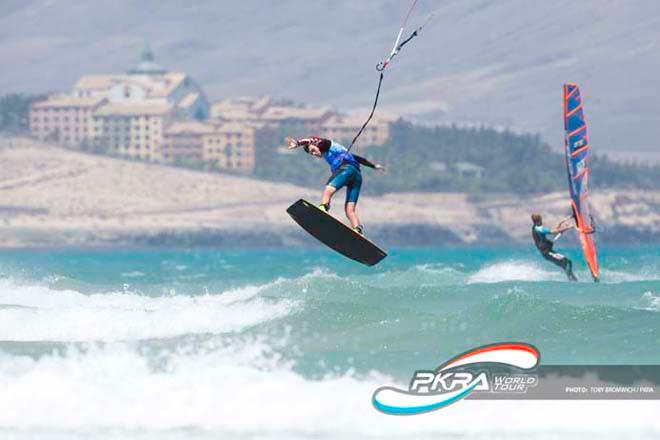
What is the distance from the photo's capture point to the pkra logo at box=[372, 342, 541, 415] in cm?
1446

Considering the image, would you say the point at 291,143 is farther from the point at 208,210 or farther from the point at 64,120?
the point at 64,120

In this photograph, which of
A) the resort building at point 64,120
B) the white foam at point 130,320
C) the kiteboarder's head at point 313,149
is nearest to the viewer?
the kiteboarder's head at point 313,149

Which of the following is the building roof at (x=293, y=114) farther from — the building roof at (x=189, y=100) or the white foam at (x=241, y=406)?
the white foam at (x=241, y=406)

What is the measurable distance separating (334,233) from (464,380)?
109 inches

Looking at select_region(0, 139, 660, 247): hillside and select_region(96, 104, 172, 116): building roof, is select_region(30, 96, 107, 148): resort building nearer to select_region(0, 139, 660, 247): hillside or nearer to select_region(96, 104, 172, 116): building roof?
select_region(96, 104, 172, 116): building roof

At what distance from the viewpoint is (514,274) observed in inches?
1259

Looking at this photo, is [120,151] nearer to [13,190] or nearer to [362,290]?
[13,190]

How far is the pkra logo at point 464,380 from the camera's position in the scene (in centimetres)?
1446

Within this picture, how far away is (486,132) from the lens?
14600 cm

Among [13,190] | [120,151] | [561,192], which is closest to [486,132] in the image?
[561,192]

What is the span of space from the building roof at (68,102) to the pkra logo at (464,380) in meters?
134

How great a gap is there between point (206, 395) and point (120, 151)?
435 ft

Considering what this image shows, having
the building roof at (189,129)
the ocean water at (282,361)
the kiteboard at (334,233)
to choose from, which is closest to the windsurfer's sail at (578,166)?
the ocean water at (282,361)

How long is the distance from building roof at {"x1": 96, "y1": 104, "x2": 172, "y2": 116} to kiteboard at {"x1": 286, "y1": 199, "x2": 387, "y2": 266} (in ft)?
430
